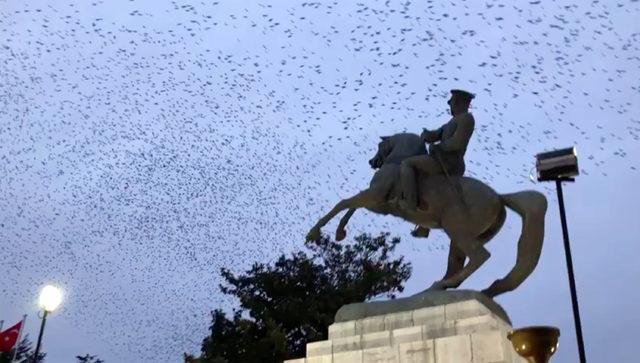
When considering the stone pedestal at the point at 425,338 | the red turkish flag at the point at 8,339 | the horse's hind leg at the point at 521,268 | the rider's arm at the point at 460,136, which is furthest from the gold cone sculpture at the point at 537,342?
the red turkish flag at the point at 8,339

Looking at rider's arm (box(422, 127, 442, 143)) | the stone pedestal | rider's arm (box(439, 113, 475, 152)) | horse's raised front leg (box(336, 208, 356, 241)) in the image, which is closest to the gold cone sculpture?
the stone pedestal

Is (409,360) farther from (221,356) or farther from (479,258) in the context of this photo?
(221,356)

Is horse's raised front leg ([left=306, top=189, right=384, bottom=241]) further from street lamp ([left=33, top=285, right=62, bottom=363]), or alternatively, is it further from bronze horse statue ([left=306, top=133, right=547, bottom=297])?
street lamp ([left=33, top=285, right=62, bottom=363])

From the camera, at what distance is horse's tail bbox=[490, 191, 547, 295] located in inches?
341

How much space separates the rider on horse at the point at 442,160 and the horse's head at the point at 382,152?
0.81 meters

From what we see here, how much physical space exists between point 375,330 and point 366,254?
17065mm

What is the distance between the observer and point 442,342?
7.93 meters

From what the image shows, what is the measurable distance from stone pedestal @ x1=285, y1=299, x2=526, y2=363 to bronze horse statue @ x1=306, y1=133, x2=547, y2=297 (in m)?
0.77

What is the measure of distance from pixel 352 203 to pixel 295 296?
14.2 meters

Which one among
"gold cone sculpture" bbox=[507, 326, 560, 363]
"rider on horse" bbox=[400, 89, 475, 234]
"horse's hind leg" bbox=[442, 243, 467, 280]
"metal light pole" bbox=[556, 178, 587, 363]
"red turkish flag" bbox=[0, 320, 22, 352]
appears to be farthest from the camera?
"red turkish flag" bbox=[0, 320, 22, 352]

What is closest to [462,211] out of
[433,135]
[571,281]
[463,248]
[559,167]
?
[463,248]

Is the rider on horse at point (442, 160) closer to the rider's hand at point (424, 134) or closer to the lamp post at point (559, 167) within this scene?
the rider's hand at point (424, 134)

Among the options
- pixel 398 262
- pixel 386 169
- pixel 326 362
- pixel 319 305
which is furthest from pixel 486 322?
pixel 398 262

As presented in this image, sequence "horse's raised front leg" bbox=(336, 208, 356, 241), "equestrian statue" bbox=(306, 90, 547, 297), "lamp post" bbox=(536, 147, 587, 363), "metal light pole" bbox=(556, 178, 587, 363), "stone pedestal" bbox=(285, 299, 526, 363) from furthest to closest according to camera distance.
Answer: "lamp post" bbox=(536, 147, 587, 363), "metal light pole" bbox=(556, 178, 587, 363), "horse's raised front leg" bbox=(336, 208, 356, 241), "equestrian statue" bbox=(306, 90, 547, 297), "stone pedestal" bbox=(285, 299, 526, 363)
